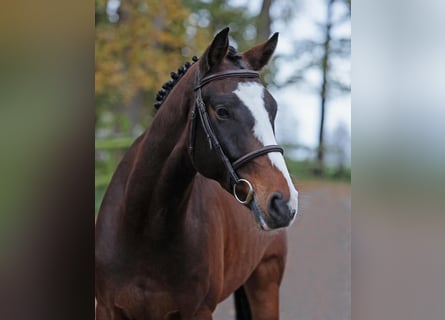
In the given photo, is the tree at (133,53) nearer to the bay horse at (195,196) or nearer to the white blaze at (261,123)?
the bay horse at (195,196)

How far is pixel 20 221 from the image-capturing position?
4.86 feet

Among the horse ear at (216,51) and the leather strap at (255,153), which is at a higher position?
the horse ear at (216,51)

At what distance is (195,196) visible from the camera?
1.81 m

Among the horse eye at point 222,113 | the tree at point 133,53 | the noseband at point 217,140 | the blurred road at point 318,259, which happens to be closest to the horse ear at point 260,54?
the noseband at point 217,140

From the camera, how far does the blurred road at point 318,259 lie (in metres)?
2.02

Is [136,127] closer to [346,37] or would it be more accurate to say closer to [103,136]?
[103,136]

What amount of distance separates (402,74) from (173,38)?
0.78 meters

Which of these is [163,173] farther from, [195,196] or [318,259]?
[318,259]

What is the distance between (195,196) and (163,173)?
7.7 inches

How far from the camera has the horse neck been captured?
1.62 metres

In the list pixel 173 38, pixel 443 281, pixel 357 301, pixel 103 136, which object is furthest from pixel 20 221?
pixel 443 281

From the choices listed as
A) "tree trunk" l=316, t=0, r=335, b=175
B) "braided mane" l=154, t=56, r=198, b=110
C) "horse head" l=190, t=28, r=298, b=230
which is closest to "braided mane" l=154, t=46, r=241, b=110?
"braided mane" l=154, t=56, r=198, b=110

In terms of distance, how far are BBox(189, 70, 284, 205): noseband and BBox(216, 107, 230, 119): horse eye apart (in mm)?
36

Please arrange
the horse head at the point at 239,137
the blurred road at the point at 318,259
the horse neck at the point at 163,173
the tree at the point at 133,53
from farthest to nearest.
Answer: the blurred road at the point at 318,259 < the tree at the point at 133,53 < the horse neck at the point at 163,173 < the horse head at the point at 239,137
